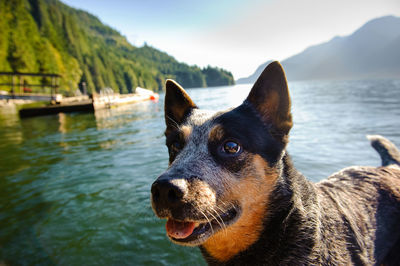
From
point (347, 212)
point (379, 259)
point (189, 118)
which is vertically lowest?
point (379, 259)

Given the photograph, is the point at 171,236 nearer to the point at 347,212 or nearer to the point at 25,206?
the point at 347,212

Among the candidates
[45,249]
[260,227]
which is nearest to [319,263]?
[260,227]

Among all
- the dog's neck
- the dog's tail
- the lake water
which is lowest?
the lake water

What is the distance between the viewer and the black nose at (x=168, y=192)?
1.90m

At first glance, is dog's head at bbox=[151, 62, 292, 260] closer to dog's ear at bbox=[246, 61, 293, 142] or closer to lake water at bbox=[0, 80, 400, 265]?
dog's ear at bbox=[246, 61, 293, 142]

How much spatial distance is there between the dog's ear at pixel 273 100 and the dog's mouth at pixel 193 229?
121cm

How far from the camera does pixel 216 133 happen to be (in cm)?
260

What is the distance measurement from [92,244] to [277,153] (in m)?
3.99

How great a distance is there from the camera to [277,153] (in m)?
2.63

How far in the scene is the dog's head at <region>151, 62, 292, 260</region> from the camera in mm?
2029

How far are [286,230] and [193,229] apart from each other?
100 cm

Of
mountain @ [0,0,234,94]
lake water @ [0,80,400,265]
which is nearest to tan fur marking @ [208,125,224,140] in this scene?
lake water @ [0,80,400,265]

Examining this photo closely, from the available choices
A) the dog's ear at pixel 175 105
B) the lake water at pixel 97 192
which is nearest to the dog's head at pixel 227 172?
the dog's ear at pixel 175 105

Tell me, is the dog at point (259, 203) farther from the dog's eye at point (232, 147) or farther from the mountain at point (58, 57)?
the mountain at point (58, 57)
